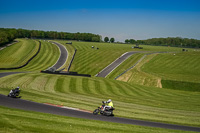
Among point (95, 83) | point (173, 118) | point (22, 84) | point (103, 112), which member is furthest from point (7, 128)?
point (95, 83)

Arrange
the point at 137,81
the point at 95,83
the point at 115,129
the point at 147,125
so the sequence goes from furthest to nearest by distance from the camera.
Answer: the point at 137,81 → the point at 95,83 → the point at 147,125 → the point at 115,129

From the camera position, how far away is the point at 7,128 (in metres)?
15.1

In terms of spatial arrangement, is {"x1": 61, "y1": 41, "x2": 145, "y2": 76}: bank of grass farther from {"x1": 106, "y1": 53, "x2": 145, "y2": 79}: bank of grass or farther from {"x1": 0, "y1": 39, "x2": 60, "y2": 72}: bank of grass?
{"x1": 0, "y1": 39, "x2": 60, "y2": 72}: bank of grass

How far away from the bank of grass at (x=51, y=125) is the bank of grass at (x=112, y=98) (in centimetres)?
448

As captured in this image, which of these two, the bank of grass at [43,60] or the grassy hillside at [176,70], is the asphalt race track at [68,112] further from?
the bank of grass at [43,60]

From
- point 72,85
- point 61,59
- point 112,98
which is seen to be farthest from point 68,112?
point 61,59

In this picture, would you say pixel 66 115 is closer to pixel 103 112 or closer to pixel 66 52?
pixel 103 112

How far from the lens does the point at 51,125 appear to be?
17016mm

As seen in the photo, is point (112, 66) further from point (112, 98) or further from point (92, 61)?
point (112, 98)

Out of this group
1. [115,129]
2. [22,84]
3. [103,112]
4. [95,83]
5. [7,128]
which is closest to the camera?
[7,128]

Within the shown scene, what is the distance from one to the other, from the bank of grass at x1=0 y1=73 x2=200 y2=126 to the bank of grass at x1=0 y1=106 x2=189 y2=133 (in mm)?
4485

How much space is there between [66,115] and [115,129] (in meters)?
6.07

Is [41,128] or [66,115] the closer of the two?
[41,128]

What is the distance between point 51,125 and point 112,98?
18.7 m
